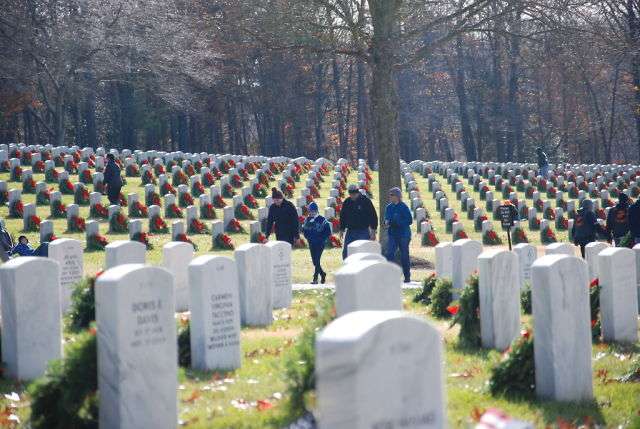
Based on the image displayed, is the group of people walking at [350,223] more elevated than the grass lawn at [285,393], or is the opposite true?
the group of people walking at [350,223]

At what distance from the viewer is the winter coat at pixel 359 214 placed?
2070 cm

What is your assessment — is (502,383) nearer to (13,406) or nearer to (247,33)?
(13,406)

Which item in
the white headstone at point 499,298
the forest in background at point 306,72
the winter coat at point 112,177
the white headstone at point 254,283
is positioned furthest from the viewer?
the winter coat at point 112,177

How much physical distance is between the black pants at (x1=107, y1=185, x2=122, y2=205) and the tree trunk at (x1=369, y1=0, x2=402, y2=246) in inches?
312

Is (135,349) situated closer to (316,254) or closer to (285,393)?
Result: (285,393)

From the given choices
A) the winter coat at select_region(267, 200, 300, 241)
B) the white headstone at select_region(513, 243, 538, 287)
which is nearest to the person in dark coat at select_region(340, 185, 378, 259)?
the winter coat at select_region(267, 200, 300, 241)

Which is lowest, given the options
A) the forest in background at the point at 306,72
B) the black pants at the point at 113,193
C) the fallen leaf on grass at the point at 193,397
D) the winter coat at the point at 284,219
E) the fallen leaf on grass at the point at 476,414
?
the fallen leaf on grass at the point at 476,414

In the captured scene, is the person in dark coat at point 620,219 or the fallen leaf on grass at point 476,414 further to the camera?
the person in dark coat at point 620,219

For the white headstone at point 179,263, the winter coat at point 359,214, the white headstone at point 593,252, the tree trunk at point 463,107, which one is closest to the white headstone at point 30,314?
the white headstone at point 179,263

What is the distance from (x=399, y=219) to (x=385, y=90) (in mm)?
5120

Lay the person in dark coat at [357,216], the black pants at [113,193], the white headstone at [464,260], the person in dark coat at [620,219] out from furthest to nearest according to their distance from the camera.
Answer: the black pants at [113,193], the person in dark coat at [620,219], the person in dark coat at [357,216], the white headstone at [464,260]

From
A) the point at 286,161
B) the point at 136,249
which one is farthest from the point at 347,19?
the point at 286,161

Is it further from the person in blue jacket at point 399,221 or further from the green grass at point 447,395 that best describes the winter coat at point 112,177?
the green grass at point 447,395

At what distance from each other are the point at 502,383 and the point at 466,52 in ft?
220
